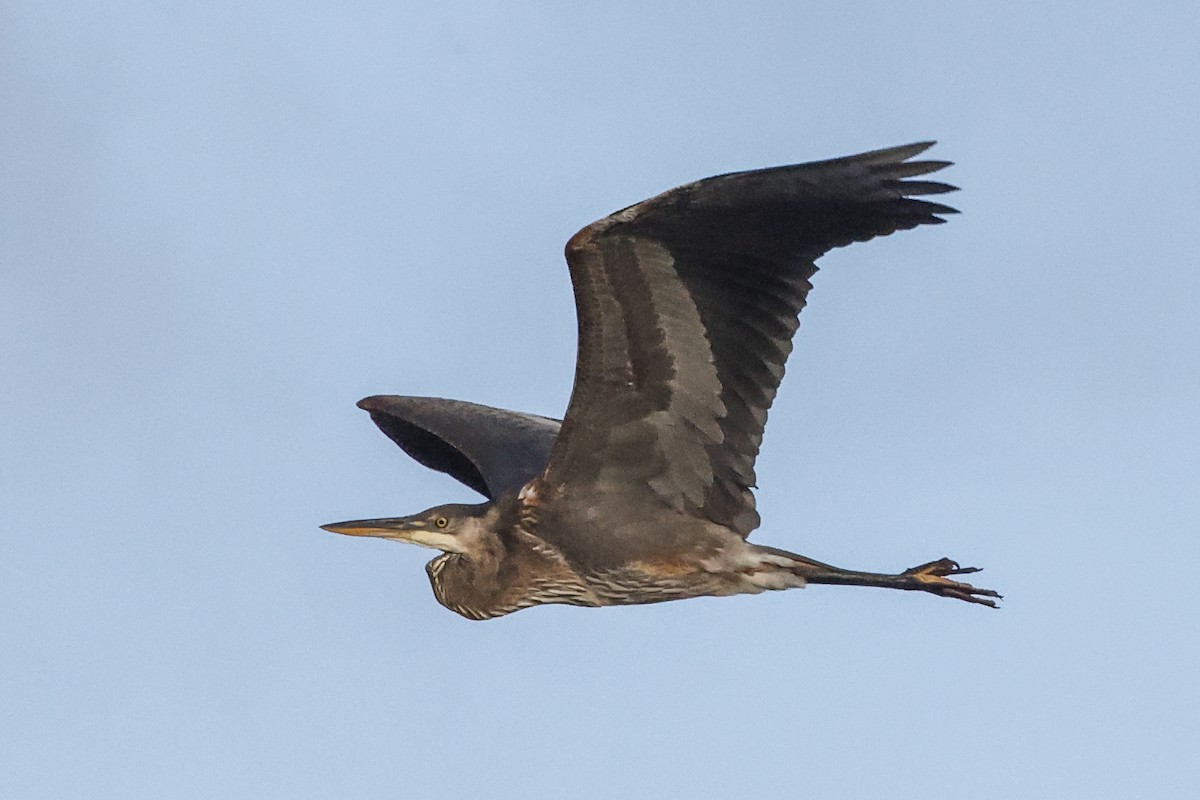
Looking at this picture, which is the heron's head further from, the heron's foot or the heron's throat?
the heron's foot

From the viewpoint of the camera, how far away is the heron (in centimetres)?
1106

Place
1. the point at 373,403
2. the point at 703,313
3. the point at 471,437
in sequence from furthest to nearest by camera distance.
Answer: the point at 373,403 → the point at 471,437 → the point at 703,313

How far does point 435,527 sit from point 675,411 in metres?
1.86

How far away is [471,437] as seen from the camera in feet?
46.4

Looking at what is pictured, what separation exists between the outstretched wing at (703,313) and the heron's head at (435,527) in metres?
0.83

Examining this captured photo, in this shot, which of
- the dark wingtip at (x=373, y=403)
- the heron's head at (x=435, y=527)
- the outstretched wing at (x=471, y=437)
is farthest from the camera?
the dark wingtip at (x=373, y=403)

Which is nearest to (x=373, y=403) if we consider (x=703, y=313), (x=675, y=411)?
(x=675, y=411)

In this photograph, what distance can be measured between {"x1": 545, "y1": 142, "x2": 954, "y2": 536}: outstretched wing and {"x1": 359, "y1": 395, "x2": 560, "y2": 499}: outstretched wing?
1.26 meters

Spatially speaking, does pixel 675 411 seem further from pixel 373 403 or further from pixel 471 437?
pixel 373 403

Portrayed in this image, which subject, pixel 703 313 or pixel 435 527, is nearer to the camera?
pixel 703 313

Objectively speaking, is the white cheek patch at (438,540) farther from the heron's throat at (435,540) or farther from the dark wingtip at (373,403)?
the dark wingtip at (373,403)

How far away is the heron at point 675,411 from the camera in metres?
11.1

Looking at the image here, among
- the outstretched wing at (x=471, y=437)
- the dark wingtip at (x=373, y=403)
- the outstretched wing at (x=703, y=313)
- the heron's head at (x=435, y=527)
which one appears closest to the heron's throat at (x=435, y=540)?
the heron's head at (x=435, y=527)

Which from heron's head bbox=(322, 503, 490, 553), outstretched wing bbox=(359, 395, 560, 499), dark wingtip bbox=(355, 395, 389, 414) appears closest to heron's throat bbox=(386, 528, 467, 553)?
heron's head bbox=(322, 503, 490, 553)
